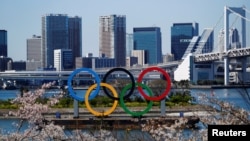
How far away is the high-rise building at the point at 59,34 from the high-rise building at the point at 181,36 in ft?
46.8

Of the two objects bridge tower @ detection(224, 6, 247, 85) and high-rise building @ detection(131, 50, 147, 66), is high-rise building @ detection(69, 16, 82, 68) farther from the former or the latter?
bridge tower @ detection(224, 6, 247, 85)

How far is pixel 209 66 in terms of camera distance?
166 ft

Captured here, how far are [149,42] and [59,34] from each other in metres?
13.8

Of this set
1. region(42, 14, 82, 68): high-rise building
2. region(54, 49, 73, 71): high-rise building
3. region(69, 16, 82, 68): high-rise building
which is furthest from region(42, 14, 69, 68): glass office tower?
region(54, 49, 73, 71): high-rise building

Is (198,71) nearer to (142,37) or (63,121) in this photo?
(142,37)

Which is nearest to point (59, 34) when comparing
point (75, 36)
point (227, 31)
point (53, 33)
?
point (53, 33)

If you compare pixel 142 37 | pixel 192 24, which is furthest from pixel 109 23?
pixel 192 24

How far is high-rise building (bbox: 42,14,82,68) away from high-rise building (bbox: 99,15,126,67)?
3.77 m

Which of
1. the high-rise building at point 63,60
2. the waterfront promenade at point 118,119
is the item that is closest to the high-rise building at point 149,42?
the high-rise building at point 63,60

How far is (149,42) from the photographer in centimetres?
8156

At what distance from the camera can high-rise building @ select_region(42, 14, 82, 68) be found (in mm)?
79750

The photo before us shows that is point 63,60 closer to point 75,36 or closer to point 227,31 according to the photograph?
point 75,36

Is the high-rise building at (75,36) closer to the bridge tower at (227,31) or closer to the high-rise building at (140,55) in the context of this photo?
the high-rise building at (140,55)

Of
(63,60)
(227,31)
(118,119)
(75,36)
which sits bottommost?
(118,119)
